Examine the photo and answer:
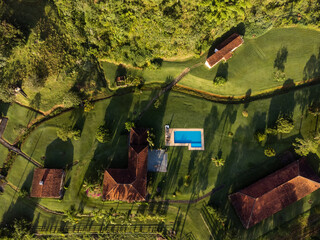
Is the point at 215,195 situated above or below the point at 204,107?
below

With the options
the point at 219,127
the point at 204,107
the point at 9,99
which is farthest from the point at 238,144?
the point at 9,99

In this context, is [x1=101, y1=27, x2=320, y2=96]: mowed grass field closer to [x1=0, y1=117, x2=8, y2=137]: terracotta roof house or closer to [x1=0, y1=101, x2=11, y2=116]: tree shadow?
[x1=0, y1=101, x2=11, y2=116]: tree shadow

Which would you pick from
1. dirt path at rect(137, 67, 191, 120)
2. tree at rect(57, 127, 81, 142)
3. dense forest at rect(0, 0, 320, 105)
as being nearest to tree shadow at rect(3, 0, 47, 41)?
dense forest at rect(0, 0, 320, 105)

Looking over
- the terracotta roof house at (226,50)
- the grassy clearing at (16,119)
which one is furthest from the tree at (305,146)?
the grassy clearing at (16,119)

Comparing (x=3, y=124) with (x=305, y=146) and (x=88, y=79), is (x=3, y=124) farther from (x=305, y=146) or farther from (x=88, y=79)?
(x=305, y=146)

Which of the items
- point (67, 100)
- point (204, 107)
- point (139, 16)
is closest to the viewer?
point (139, 16)

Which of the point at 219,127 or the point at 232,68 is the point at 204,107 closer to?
the point at 219,127

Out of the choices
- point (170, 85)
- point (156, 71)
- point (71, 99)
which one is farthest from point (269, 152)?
point (71, 99)

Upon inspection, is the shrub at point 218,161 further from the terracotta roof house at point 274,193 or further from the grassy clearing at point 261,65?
the grassy clearing at point 261,65
